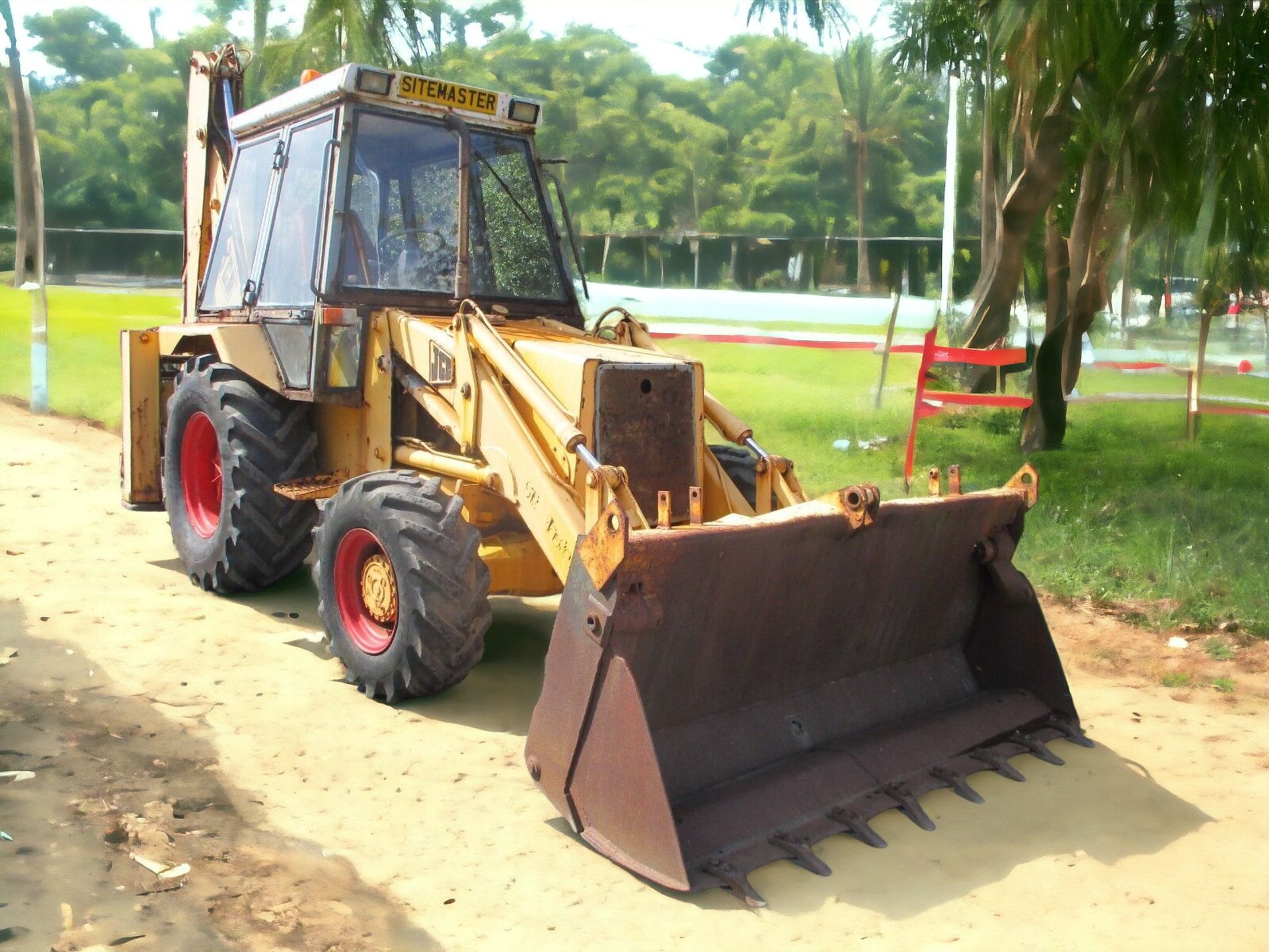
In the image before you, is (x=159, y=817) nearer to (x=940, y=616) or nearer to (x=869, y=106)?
(x=940, y=616)

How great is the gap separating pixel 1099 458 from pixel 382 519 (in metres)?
9.21

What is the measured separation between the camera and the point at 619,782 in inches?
162

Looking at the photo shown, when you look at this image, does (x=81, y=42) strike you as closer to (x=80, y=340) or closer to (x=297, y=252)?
(x=80, y=340)

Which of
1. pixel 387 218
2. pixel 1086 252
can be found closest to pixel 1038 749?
pixel 387 218

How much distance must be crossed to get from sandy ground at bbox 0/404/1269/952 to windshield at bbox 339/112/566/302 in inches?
Answer: 76.2

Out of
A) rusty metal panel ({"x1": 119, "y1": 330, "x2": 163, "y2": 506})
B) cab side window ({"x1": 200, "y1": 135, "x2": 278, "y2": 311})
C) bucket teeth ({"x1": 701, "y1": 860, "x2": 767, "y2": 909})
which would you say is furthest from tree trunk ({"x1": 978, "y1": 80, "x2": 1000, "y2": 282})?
bucket teeth ({"x1": 701, "y1": 860, "x2": 767, "y2": 909})

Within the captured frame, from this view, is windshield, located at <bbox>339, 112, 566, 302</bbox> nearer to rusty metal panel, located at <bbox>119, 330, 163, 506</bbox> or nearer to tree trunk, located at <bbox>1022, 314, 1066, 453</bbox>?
rusty metal panel, located at <bbox>119, 330, 163, 506</bbox>

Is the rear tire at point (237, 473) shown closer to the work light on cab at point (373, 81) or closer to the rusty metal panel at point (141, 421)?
the rusty metal panel at point (141, 421)

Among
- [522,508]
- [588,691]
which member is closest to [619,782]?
[588,691]

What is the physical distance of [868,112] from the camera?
34812 millimetres

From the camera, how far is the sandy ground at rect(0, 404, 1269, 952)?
3801 mm

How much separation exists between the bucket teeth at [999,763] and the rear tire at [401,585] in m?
2.11

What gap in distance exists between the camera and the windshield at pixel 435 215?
6270 millimetres

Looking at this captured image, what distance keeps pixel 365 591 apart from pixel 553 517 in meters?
1.10
